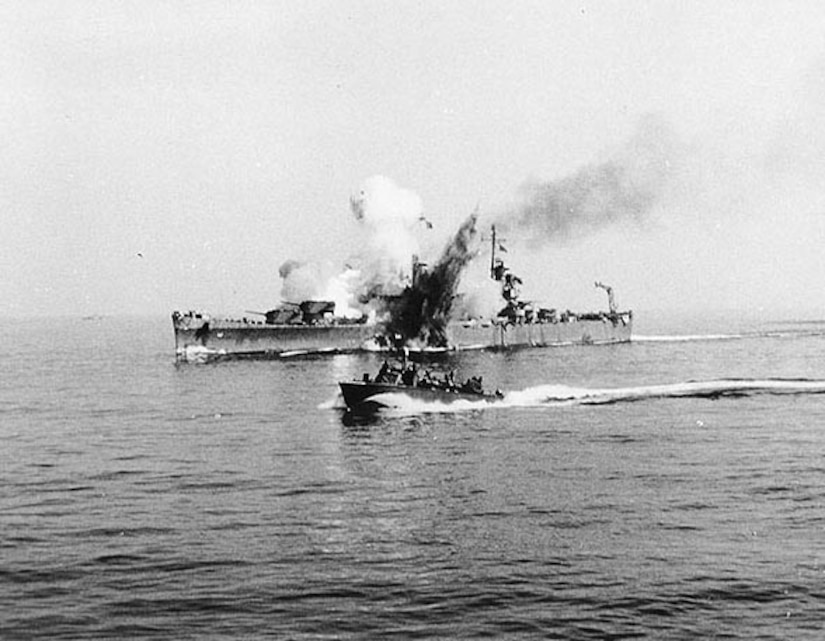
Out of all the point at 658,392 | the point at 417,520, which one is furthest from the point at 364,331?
the point at 417,520

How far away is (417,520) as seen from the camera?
3550 centimetres

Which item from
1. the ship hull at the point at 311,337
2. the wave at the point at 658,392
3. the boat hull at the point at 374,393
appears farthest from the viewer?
the ship hull at the point at 311,337

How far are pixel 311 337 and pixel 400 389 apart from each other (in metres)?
73.2

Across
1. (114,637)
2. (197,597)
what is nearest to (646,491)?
(197,597)

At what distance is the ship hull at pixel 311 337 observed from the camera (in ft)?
414

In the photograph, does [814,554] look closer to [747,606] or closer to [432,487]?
[747,606]

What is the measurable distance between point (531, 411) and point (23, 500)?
3602cm

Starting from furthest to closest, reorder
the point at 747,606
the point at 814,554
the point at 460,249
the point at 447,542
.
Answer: the point at 460,249 → the point at 447,542 → the point at 814,554 → the point at 747,606

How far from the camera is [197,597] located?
2617 centimetres

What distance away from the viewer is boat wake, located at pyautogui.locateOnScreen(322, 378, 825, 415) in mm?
63781

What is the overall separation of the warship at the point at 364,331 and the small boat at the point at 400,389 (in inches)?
2488

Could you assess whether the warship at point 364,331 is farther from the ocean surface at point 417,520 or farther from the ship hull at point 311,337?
the ocean surface at point 417,520

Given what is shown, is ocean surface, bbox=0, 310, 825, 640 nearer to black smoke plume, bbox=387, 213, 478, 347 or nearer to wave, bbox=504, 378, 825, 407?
wave, bbox=504, 378, 825, 407

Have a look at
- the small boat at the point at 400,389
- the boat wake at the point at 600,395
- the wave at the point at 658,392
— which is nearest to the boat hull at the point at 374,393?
the small boat at the point at 400,389
